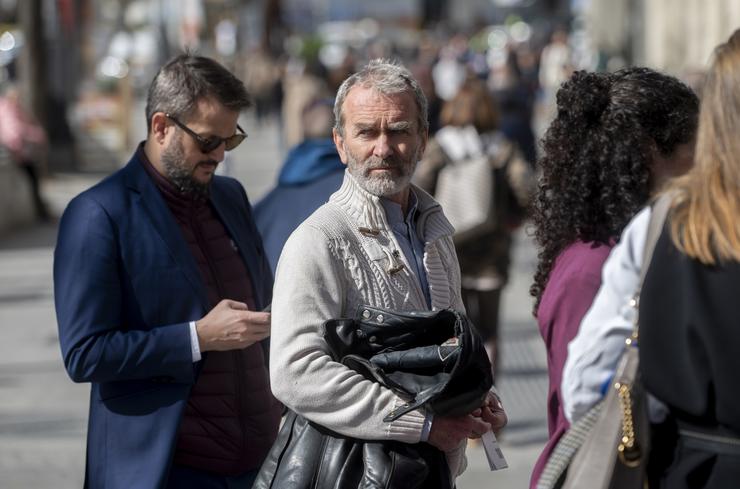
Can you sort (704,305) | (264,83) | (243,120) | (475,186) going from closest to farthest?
(704,305)
(475,186)
(264,83)
(243,120)

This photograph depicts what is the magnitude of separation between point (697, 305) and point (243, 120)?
3554cm

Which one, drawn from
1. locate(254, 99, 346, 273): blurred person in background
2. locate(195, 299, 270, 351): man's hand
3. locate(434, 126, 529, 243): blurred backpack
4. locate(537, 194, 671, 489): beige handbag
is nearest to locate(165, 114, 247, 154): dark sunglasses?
locate(195, 299, 270, 351): man's hand

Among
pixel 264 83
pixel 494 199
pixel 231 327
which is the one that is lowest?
pixel 264 83

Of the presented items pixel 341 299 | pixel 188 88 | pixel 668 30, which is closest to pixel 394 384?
pixel 341 299

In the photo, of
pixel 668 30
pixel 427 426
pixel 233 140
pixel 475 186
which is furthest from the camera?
pixel 668 30

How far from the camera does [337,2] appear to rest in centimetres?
7488

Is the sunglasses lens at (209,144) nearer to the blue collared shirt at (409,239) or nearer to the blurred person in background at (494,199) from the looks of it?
the blue collared shirt at (409,239)

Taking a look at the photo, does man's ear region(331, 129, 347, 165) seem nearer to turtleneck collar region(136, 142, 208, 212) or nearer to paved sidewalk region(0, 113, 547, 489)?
turtleneck collar region(136, 142, 208, 212)

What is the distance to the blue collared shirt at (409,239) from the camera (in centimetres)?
343

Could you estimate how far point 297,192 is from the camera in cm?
556

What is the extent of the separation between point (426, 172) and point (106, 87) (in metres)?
23.7

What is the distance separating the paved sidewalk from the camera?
749cm

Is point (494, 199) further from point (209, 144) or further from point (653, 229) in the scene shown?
point (653, 229)

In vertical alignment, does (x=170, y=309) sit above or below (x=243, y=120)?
above
